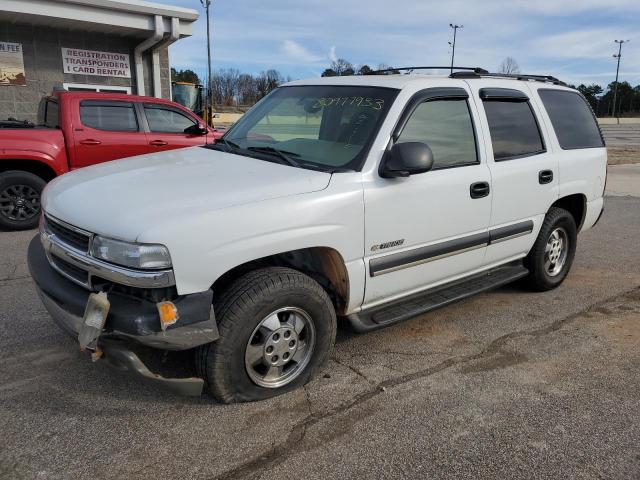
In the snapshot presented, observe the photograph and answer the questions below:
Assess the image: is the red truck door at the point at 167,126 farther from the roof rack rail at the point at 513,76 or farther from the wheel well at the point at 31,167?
the roof rack rail at the point at 513,76

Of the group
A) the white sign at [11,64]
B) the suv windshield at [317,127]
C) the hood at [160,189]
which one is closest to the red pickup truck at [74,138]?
the suv windshield at [317,127]

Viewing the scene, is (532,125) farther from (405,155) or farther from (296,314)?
(296,314)

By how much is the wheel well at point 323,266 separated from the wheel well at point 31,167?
5.44m

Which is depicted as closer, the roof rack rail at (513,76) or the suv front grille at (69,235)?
the suv front grille at (69,235)

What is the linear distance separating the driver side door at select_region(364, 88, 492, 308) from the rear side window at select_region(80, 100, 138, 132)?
570 cm

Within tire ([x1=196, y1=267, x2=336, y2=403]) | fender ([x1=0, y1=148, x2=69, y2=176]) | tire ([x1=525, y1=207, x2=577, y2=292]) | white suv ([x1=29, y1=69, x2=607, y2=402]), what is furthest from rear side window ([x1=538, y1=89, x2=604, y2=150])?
fender ([x1=0, y1=148, x2=69, y2=176])

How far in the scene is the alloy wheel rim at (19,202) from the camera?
277 inches

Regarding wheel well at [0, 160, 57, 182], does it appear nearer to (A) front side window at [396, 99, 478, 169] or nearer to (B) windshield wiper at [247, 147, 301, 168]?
(B) windshield wiper at [247, 147, 301, 168]

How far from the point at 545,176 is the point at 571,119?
874 millimetres

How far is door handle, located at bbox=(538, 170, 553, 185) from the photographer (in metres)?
4.40

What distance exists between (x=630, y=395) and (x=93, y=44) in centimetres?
1373

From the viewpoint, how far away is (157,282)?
2523mm

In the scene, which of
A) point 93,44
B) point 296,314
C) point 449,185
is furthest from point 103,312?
point 93,44

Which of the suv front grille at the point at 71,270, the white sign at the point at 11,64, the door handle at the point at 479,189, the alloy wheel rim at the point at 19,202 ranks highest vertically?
the white sign at the point at 11,64
